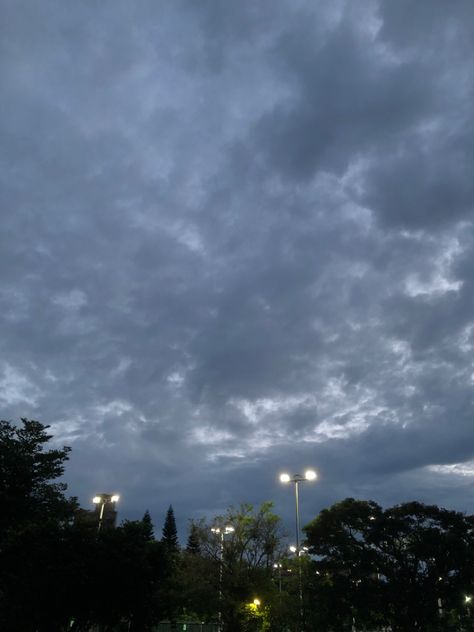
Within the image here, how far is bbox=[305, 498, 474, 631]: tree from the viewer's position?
39.3 metres

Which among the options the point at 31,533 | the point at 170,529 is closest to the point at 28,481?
the point at 31,533

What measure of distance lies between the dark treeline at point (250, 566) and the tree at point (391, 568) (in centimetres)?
8

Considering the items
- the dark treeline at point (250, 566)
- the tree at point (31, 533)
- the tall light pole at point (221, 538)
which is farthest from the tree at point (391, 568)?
the tree at point (31, 533)

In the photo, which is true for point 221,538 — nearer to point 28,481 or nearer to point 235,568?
point 235,568

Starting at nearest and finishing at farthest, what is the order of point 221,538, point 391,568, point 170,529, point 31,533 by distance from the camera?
point 31,533 < point 391,568 < point 221,538 < point 170,529

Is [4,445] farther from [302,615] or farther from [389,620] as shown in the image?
[389,620]

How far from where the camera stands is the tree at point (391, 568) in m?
39.3

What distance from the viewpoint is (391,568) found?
40.9 meters

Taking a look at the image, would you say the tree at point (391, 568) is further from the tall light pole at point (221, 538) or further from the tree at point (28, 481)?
the tree at point (28, 481)

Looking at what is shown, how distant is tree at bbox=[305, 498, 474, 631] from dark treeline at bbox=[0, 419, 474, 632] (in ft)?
0.26

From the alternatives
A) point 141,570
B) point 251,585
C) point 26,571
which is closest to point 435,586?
point 251,585

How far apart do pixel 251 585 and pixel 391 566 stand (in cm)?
1113

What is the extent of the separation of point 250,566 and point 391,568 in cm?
1122

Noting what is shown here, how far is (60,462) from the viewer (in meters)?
49.7
